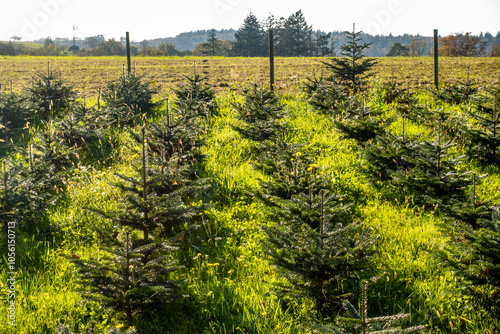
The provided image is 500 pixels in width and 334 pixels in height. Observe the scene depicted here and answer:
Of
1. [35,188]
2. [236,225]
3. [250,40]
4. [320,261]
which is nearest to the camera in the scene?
[320,261]

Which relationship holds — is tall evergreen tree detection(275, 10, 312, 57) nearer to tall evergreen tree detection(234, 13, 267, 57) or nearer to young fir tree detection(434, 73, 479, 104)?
tall evergreen tree detection(234, 13, 267, 57)

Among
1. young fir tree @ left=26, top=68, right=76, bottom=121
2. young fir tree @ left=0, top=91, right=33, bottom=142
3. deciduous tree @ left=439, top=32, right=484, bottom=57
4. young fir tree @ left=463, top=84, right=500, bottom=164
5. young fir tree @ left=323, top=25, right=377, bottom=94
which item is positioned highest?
deciduous tree @ left=439, top=32, right=484, bottom=57

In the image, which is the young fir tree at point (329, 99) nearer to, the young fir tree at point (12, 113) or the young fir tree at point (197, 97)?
the young fir tree at point (197, 97)

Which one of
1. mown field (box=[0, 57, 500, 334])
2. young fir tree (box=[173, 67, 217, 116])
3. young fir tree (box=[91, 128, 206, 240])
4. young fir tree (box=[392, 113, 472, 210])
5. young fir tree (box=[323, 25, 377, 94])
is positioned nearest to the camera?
mown field (box=[0, 57, 500, 334])

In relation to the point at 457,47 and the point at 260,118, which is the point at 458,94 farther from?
the point at 457,47

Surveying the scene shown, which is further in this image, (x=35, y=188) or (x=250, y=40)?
(x=250, y=40)

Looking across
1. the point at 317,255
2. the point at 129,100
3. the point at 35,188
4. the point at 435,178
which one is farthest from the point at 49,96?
the point at 435,178

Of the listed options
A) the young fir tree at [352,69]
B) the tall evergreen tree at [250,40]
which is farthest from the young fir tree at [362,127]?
the tall evergreen tree at [250,40]

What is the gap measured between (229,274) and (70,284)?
162 cm

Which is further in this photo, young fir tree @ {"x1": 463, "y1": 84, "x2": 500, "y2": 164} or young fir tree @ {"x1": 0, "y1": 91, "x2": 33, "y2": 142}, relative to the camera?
young fir tree @ {"x1": 0, "y1": 91, "x2": 33, "y2": 142}

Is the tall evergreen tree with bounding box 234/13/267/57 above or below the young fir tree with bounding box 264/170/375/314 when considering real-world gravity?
above

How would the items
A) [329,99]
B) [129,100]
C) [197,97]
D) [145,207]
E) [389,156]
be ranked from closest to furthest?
[145,207] < [389,156] < [329,99] < [197,97] < [129,100]

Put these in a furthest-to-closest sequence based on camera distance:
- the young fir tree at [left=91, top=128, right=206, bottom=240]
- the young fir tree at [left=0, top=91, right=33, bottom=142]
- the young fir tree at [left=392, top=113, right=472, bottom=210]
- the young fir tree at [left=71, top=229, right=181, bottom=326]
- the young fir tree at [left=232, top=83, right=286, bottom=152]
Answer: the young fir tree at [left=0, top=91, right=33, bottom=142] → the young fir tree at [left=232, top=83, right=286, bottom=152] → the young fir tree at [left=392, top=113, right=472, bottom=210] → the young fir tree at [left=91, top=128, right=206, bottom=240] → the young fir tree at [left=71, top=229, right=181, bottom=326]

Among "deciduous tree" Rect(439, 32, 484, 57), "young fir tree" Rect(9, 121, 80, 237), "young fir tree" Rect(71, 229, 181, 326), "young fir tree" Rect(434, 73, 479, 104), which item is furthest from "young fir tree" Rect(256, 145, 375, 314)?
"deciduous tree" Rect(439, 32, 484, 57)
